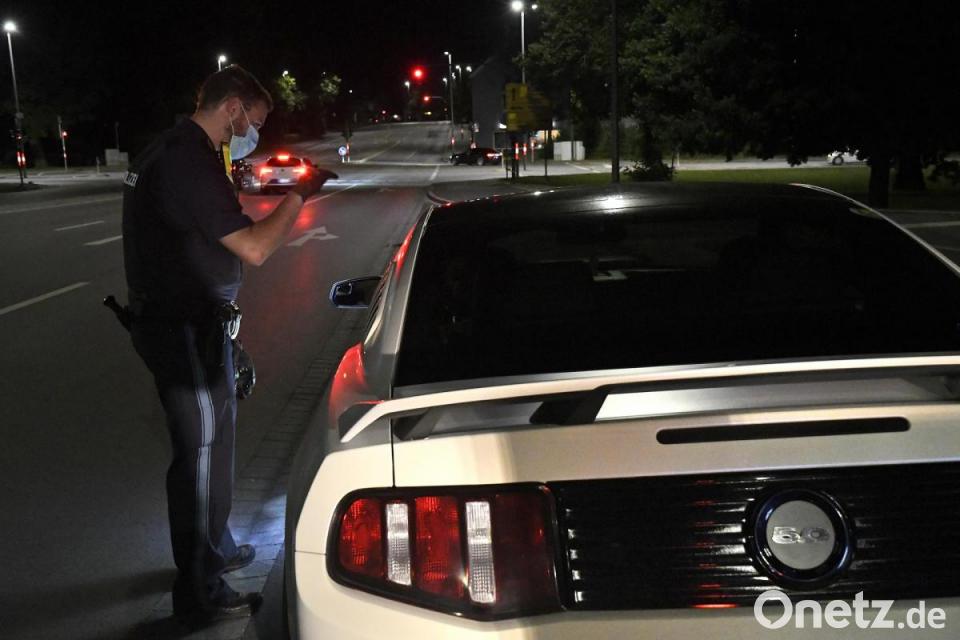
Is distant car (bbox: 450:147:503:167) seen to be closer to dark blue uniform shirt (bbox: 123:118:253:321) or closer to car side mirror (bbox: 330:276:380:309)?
car side mirror (bbox: 330:276:380:309)

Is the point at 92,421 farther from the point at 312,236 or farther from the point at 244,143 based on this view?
Answer: the point at 312,236

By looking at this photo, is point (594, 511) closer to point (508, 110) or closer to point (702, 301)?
point (702, 301)

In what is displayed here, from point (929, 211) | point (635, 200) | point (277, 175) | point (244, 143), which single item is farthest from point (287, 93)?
point (635, 200)

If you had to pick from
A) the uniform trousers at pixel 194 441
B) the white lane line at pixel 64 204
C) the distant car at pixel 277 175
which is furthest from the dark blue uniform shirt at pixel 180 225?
the distant car at pixel 277 175

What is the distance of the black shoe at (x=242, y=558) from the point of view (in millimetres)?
4530

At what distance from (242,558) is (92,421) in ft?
10.8

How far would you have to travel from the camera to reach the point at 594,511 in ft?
7.09

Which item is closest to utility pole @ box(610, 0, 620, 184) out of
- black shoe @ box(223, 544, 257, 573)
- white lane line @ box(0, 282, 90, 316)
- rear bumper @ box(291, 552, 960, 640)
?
white lane line @ box(0, 282, 90, 316)

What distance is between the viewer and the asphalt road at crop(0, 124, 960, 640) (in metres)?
4.59

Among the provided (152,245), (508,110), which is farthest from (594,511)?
(508,110)

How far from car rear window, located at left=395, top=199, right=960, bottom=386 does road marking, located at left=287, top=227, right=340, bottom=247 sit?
55.7ft

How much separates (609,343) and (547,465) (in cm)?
90

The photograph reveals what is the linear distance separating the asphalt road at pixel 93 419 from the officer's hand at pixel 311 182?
5.04 feet

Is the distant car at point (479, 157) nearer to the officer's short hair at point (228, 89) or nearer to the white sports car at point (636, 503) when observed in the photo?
the officer's short hair at point (228, 89)
